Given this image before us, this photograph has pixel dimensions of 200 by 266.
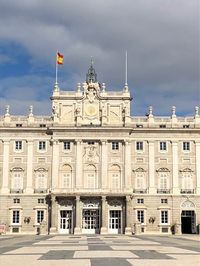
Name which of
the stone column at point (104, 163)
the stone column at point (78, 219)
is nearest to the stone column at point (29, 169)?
the stone column at point (78, 219)

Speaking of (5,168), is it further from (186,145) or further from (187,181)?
(186,145)

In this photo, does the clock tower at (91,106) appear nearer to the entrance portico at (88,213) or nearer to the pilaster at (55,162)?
the pilaster at (55,162)

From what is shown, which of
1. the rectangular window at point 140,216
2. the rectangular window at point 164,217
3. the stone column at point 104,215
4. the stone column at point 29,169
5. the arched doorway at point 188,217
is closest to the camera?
the stone column at point 104,215

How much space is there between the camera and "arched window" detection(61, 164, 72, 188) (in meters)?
61.7

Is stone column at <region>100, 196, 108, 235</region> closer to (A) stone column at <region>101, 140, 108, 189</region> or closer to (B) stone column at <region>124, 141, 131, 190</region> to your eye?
(A) stone column at <region>101, 140, 108, 189</region>

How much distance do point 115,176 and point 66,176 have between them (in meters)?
6.06

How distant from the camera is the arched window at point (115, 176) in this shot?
61.8 metres

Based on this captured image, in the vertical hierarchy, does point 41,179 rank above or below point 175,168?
below

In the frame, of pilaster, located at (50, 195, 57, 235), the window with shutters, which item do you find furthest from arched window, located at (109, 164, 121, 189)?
pilaster, located at (50, 195, 57, 235)

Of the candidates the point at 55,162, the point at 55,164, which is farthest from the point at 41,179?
the point at 55,162

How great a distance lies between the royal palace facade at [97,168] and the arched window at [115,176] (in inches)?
4.9

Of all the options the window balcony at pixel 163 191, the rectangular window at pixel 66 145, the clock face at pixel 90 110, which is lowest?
the window balcony at pixel 163 191

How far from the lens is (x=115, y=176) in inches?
2447

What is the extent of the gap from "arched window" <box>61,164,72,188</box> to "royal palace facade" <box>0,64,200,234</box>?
0.41 ft
